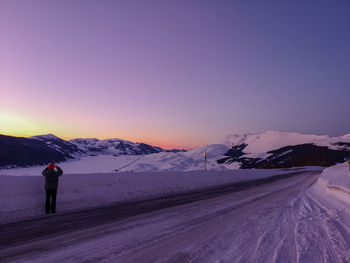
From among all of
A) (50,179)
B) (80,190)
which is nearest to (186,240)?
(50,179)

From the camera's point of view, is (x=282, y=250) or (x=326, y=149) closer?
(x=282, y=250)

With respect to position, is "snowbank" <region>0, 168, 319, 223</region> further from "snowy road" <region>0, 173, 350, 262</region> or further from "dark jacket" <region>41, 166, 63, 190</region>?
"snowy road" <region>0, 173, 350, 262</region>

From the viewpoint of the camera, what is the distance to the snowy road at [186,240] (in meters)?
4.09

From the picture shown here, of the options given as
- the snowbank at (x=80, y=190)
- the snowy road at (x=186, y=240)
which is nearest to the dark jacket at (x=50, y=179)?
the snowbank at (x=80, y=190)

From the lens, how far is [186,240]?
5.04 m

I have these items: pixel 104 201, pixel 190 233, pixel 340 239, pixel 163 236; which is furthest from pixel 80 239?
pixel 104 201

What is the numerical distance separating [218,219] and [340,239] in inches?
117

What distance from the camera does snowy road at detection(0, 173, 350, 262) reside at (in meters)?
4.09

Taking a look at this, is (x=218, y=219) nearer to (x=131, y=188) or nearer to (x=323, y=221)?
(x=323, y=221)

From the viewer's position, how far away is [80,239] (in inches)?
197

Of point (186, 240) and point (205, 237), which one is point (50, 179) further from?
point (205, 237)

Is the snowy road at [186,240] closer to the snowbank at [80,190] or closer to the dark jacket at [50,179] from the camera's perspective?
the dark jacket at [50,179]

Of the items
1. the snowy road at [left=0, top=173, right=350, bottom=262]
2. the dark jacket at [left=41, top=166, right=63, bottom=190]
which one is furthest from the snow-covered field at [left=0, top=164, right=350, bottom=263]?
the dark jacket at [left=41, top=166, right=63, bottom=190]

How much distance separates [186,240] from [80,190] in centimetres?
770
